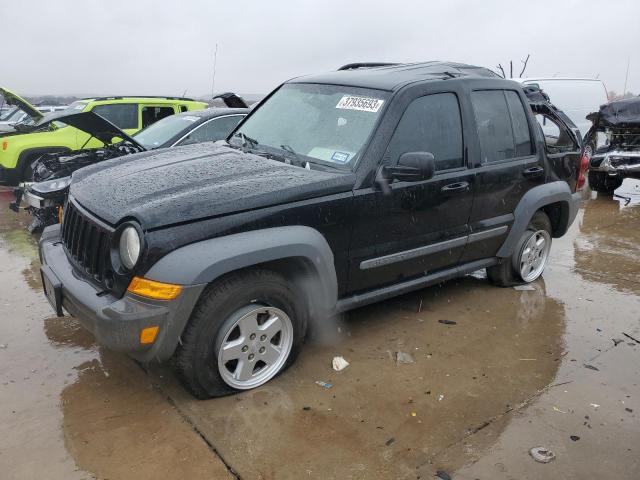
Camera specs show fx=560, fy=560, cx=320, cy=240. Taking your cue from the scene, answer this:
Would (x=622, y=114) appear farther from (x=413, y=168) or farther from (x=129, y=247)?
(x=129, y=247)

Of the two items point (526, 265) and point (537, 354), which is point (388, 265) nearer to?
point (537, 354)

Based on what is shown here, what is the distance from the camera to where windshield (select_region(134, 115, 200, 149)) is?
6934 millimetres

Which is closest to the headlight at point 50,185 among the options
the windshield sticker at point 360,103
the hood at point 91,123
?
the hood at point 91,123

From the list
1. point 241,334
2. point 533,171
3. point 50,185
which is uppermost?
point 533,171

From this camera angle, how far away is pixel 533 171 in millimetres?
4668

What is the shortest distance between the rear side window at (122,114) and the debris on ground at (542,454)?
8101mm

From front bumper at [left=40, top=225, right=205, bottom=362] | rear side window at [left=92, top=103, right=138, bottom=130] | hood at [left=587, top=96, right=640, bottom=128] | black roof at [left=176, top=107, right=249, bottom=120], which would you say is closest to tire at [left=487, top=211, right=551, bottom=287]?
front bumper at [left=40, top=225, right=205, bottom=362]

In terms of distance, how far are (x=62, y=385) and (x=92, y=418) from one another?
459mm

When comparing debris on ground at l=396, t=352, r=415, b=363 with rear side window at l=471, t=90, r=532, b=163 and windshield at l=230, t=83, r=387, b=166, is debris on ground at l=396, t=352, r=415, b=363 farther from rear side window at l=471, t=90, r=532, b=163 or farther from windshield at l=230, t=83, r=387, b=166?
rear side window at l=471, t=90, r=532, b=163

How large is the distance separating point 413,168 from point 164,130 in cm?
464

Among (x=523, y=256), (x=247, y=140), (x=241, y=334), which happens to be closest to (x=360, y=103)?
(x=247, y=140)

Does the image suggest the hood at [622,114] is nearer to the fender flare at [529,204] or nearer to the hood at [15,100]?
the fender flare at [529,204]

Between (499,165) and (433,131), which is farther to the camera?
(499,165)

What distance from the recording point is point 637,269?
5.69 meters
